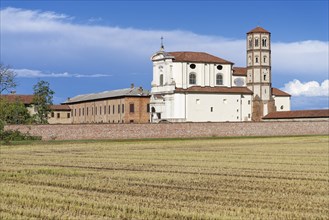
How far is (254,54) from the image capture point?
117 meters

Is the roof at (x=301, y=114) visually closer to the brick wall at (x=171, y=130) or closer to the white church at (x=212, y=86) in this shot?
the white church at (x=212, y=86)

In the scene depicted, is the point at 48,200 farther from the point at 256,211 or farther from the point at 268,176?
the point at 268,176

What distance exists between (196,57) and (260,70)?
13.9 metres

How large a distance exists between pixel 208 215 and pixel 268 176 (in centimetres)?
1001

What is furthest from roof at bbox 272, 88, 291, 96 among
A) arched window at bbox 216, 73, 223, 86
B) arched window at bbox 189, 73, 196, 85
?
arched window at bbox 189, 73, 196, 85

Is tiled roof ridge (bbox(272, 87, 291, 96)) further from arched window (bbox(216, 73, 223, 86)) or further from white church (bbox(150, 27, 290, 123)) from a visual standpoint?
arched window (bbox(216, 73, 223, 86))

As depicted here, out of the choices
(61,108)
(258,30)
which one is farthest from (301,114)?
(61,108)

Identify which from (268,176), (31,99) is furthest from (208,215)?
(31,99)

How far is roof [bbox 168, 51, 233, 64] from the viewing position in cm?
10806

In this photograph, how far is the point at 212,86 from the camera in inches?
4299

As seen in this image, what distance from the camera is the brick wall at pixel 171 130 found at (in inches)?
2650

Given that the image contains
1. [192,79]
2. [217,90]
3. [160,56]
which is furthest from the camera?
[160,56]

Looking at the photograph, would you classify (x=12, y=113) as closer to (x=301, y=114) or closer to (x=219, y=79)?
(x=219, y=79)

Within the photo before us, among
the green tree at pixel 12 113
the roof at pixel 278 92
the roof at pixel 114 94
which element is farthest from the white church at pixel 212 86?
the green tree at pixel 12 113
